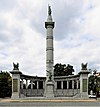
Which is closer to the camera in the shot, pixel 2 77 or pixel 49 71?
pixel 49 71

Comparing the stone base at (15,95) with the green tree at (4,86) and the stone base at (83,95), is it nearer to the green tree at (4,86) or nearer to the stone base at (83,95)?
the green tree at (4,86)

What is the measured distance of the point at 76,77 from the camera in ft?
230

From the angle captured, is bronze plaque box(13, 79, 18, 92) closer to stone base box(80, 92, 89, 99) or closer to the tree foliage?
stone base box(80, 92, 89, 99)

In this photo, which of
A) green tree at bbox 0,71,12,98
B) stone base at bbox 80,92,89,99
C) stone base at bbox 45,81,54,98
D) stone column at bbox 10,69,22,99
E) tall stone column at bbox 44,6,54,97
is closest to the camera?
stone base at bbox 45,81,54,98

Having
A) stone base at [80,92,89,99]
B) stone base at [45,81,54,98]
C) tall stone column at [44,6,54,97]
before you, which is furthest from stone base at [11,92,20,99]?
stone base at [80,92,89,99]

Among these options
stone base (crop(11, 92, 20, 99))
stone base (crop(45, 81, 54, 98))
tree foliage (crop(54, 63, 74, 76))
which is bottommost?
stone base (crop(11, 92, 20, 99))

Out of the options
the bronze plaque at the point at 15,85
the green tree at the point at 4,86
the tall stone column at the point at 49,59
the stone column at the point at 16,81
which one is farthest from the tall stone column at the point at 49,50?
the green tree at the point at 4,86

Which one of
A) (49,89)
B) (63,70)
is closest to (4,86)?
(49,89)

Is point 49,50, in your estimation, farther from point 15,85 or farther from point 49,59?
point 15,85

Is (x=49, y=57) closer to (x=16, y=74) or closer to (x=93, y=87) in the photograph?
(x=16, y=74)

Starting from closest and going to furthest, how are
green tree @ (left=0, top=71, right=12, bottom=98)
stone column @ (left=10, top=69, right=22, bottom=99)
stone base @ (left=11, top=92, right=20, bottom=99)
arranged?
stone base @ (left=11, top=92, right=20, bottom=99), stone column @ (left=10, top=69, right=22, bottom=99), green tree @ (left=0, top=71, right=12, bottom=98)

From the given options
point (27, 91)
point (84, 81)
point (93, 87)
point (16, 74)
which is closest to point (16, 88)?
point (16, 74)

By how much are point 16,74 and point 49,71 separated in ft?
28.1

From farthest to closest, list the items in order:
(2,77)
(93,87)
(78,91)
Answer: (93,87), (2,77), (78,91)
